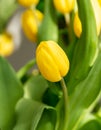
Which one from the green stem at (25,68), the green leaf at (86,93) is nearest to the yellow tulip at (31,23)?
the green stem at (25,68)

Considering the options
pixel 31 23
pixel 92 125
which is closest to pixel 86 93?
pixel 92 125

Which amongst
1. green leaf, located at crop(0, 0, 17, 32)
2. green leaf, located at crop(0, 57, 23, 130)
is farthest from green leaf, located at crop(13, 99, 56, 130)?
green leaf, located at crop(0, 0, 17, 32)

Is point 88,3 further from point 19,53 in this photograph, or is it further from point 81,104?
point 19,53

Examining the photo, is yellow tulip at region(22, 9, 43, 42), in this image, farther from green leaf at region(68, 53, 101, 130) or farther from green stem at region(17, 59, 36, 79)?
green leaf at region(68, 53, 101, 130)

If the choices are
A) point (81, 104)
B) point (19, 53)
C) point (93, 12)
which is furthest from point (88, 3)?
point (19, 53)

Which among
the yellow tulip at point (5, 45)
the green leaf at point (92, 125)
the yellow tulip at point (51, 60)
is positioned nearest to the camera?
the yellow tulip at point (51, 60)

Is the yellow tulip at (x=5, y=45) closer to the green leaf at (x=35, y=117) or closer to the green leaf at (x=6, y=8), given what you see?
the green leaf at (x=6, y=8)

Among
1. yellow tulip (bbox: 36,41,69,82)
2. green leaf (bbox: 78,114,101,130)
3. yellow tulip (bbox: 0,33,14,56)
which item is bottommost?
green leaf (bbox: 78,114,101,130)
